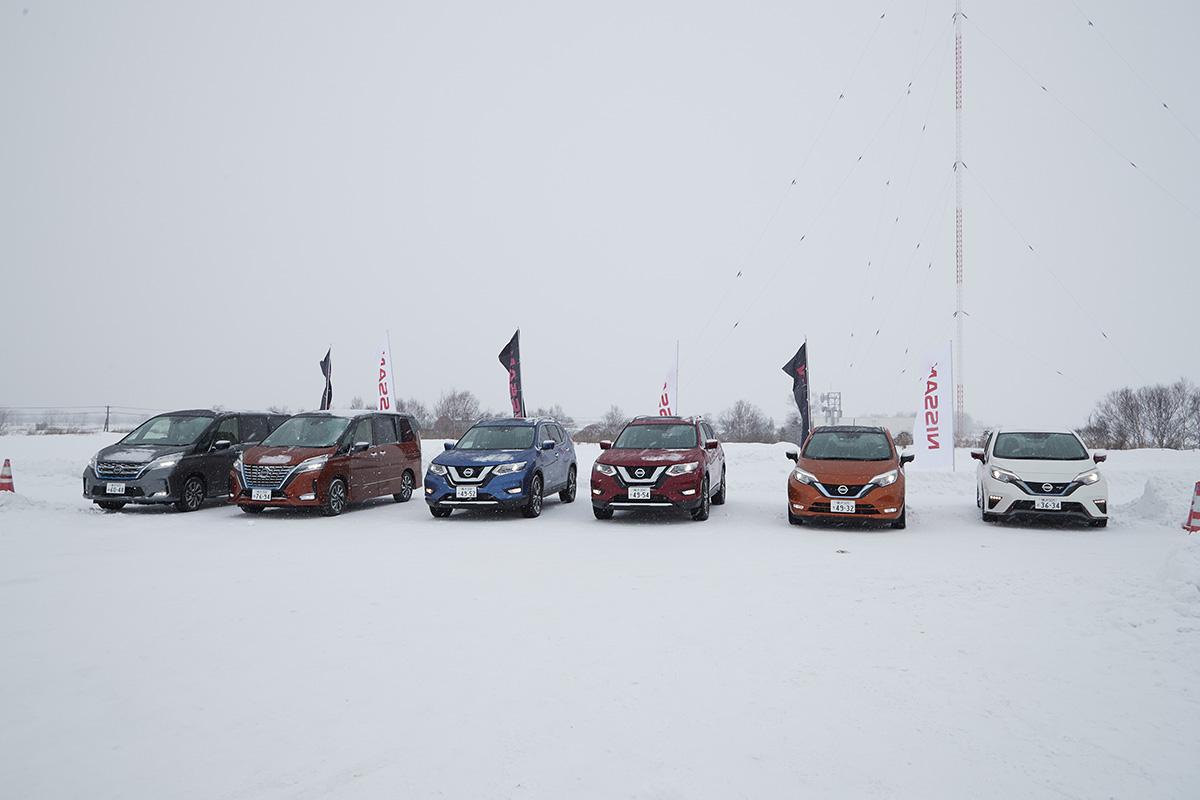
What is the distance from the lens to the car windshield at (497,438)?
13758mm

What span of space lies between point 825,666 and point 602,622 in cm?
180

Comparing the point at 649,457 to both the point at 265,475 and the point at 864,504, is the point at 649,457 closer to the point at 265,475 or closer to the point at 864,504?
the point at 864,504

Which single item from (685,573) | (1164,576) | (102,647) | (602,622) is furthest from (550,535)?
(1164,576)

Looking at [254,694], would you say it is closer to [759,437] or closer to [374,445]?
[374,445]

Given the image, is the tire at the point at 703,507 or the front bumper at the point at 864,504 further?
the tire at the point at 703,507

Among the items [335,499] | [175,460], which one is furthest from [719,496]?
[175,460]

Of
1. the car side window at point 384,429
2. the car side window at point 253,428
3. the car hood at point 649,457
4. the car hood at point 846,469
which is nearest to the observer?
the car hood at point 846,469

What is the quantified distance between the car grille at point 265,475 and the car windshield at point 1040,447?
11.9 m

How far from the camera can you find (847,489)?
11594mm

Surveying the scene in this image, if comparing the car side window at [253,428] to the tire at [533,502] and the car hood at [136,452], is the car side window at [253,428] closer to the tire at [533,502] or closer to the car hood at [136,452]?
the car hood at [136,452]

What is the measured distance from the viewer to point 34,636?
560 cm

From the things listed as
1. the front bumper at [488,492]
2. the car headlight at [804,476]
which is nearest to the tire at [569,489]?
the front bumper at [488,492]

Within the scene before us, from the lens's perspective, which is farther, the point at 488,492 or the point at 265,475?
the point at 265,475

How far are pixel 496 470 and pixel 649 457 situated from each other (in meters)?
2.50
